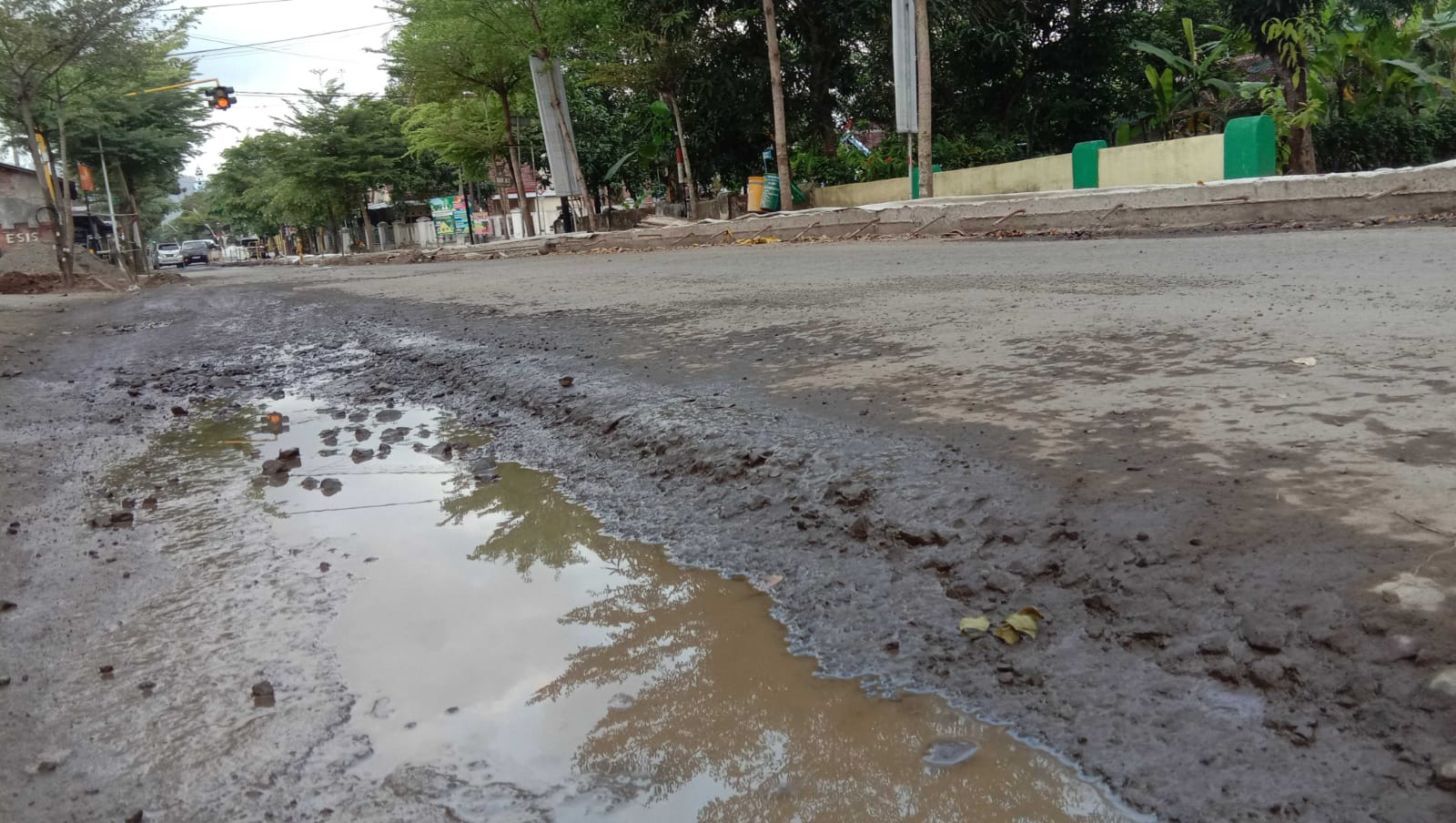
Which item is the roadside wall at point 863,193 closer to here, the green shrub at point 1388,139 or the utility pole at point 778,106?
the utility pole at point 778,106

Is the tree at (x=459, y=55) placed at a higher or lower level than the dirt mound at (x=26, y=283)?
higher

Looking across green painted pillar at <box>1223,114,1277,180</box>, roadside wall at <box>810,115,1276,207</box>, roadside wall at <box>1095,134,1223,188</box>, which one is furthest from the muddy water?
roadside wall at <box>1095,134,1223,188</box>

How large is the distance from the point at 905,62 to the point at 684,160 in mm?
8491

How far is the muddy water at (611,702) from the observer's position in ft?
5.56

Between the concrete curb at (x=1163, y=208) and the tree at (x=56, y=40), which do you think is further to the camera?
the tree at (x=56, y=40)

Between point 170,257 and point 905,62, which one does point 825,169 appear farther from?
point 170,257

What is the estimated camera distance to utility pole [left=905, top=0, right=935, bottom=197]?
15.4 meters

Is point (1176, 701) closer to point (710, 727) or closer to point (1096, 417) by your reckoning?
point (710, 727)

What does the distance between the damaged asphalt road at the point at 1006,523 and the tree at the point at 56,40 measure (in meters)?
16.0

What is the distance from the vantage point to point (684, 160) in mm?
23062

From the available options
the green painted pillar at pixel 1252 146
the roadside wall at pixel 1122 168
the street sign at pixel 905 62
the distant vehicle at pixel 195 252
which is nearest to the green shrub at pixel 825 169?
the roadside wall at pixel 1122 168

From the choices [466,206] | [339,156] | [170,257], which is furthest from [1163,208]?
[170,257]

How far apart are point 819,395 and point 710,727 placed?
208 centimetres

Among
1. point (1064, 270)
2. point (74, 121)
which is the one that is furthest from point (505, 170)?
point (1064, 270)
